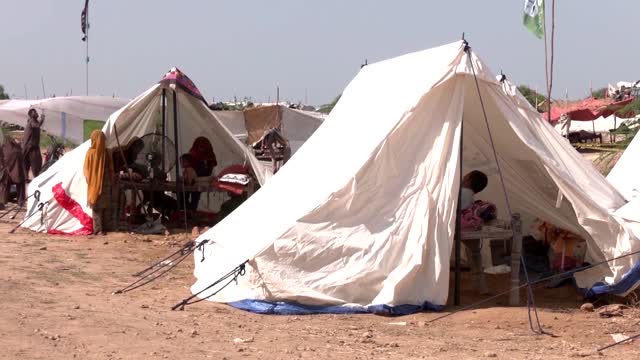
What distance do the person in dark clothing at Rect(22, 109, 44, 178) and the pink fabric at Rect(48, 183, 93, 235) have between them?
10.4ft

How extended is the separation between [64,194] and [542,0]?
412 inches

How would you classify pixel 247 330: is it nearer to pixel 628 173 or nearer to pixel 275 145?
pixel 628 173

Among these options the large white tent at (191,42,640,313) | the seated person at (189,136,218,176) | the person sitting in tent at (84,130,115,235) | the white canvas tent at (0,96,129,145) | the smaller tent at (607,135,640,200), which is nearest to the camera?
the large white tent at (191,42,640,313)

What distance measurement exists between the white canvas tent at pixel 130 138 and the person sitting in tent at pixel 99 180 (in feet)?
0.44

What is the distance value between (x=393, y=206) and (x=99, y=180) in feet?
17.0

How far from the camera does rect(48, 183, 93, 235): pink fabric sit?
10773 mm

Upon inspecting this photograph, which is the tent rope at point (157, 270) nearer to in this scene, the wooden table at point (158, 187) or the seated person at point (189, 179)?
the wooden table at point (158, 187)

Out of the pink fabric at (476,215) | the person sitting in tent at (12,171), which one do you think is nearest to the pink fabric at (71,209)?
the person sitting in tent at (12,171)

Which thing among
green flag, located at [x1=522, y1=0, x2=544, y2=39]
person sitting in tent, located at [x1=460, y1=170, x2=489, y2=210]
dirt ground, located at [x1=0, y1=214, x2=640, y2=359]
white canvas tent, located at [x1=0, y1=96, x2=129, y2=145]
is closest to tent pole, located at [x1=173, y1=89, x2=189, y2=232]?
Answer: dirt ground, located at [x1=0, y1=214, x2=640, y2=359]

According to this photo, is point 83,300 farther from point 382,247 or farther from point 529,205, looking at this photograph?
point 529,205

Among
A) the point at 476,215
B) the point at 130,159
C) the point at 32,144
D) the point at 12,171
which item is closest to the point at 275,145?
the point at 32,144

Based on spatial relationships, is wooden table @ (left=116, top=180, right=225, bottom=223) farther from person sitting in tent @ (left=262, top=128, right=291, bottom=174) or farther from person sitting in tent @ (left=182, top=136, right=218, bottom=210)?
person sitting in tent @ (left=262, top=128, right=291, bottom=174)

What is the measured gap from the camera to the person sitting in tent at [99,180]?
10625 millimetres

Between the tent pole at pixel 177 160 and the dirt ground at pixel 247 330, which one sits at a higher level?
the tent pole at pixel 177 160
